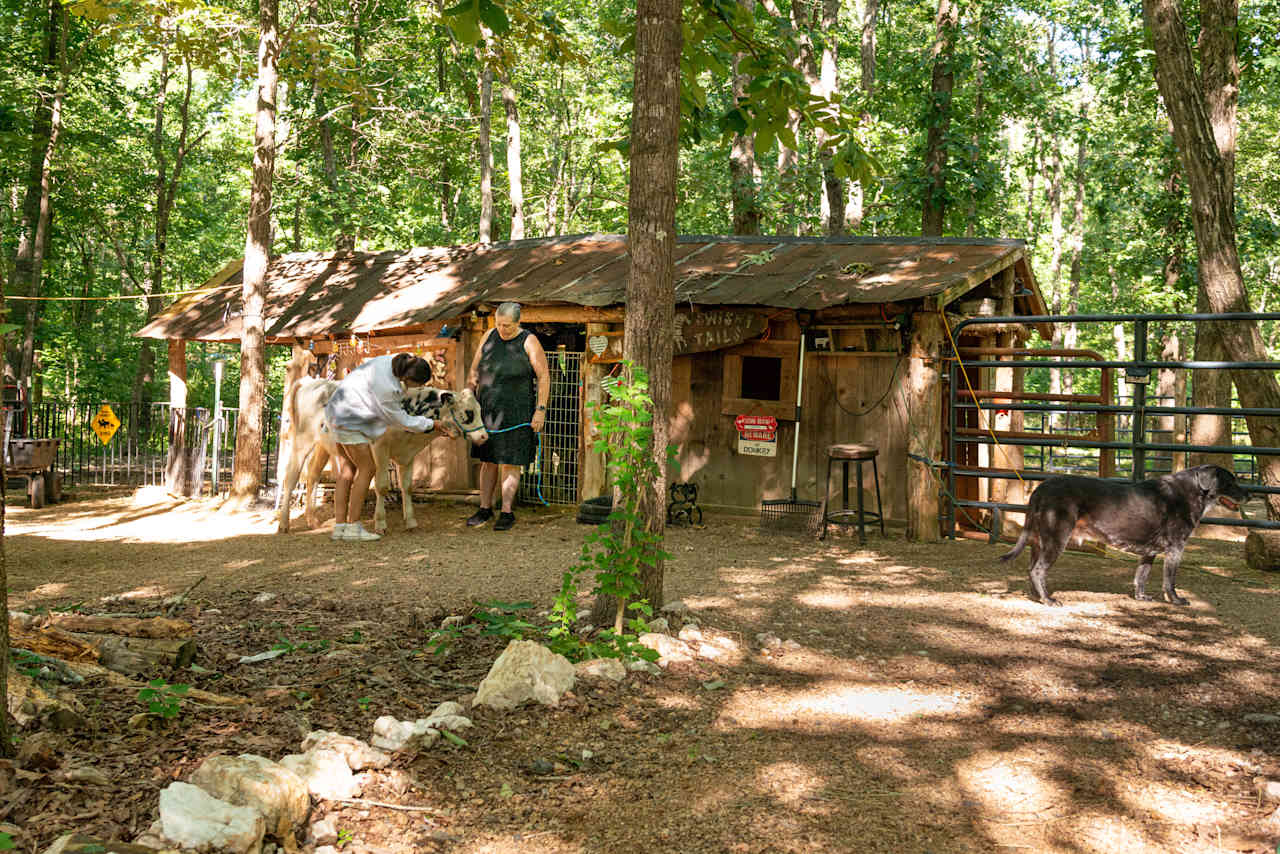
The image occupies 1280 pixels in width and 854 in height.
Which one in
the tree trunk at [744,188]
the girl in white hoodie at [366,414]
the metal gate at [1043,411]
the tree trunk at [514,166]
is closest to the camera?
the metal gate at [1043,411]

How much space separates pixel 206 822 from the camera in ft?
9.42

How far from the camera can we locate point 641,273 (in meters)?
5.62

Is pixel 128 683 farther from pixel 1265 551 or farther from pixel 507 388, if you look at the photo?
pixel 1265 551

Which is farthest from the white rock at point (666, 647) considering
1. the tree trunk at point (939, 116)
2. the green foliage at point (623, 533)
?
the tree trunk at point (939, 116)

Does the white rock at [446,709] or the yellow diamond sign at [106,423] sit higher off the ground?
the yellow diamond sign at [106,423]

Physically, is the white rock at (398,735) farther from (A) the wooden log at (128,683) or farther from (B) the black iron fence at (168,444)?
(B) the black iron fence at (168,444)

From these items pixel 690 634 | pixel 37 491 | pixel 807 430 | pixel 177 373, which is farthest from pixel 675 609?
pixel 177 373

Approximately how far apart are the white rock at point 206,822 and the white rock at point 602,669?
206cm

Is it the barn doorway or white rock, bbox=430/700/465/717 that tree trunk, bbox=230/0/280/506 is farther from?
white rock, bbox=430/700/465/717

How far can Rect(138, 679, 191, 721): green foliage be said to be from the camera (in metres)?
3.84

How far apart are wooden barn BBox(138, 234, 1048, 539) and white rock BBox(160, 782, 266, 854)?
23.5 feet

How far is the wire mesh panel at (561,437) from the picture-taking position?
1280 centimetres

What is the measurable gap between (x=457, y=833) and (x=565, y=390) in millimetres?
9773

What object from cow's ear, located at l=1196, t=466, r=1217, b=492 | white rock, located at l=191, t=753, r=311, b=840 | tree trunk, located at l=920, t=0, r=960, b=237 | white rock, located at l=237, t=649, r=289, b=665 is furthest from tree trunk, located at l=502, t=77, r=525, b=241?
→ white rock, located at l=191, t=753, r=311, b=840
